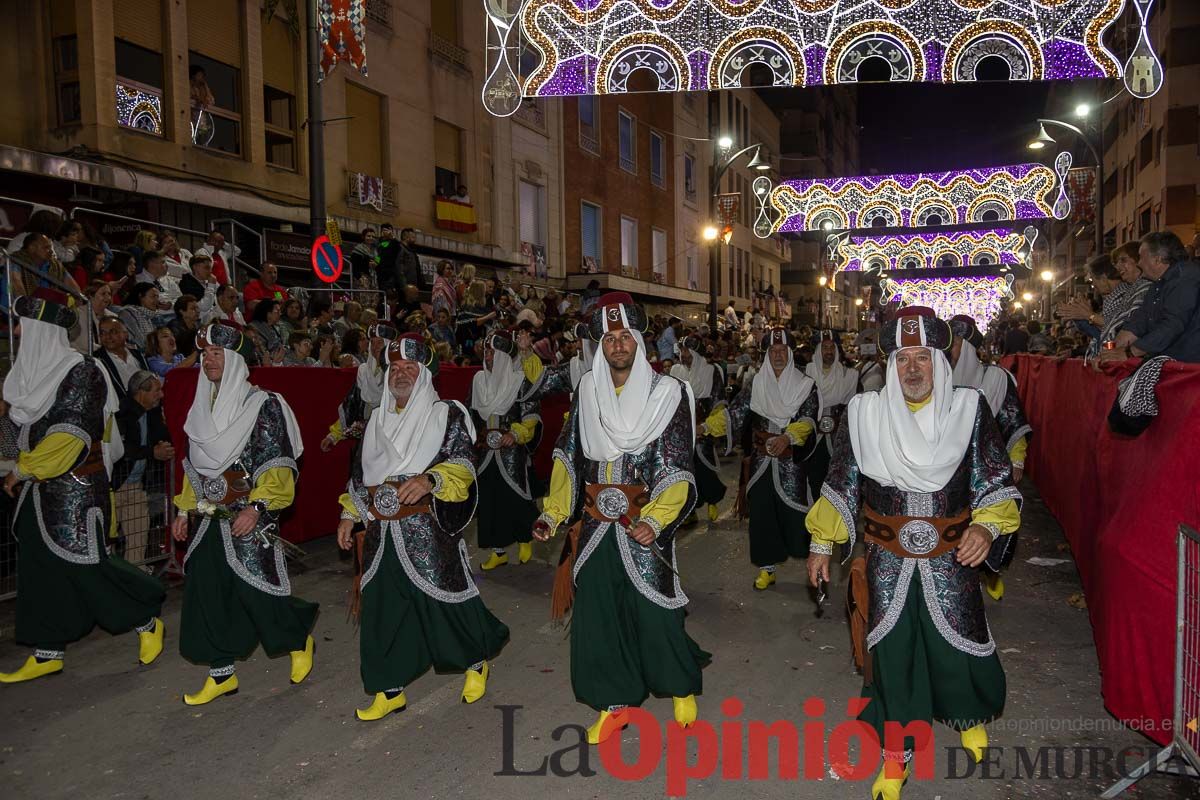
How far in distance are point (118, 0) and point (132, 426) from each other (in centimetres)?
861

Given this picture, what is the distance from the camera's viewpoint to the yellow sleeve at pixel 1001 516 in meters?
3.57

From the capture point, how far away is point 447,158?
19.2 m

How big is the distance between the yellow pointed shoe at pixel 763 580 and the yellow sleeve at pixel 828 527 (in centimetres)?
312

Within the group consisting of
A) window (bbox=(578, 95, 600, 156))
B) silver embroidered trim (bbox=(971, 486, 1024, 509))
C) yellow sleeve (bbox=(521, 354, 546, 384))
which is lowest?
silver embroidered trim (bbox=(971, 486, 1024, 509))

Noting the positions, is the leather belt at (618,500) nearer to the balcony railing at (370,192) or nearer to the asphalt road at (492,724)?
the asphalt road at (492,724)

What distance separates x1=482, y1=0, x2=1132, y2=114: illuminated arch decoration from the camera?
26.1 ft

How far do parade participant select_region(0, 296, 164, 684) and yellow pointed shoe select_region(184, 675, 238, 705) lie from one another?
88 centimetres

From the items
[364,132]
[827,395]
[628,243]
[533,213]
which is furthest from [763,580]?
[628,243]

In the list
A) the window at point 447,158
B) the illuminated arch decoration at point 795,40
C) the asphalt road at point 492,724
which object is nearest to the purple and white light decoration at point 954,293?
the window at point 447,158

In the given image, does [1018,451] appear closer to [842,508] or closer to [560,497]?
[842,508]

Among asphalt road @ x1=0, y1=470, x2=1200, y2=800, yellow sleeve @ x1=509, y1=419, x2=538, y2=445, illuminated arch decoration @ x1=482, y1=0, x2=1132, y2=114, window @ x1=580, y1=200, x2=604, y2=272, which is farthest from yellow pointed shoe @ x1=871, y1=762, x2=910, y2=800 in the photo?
window @ x1=580, y1=200, x2=604, y2=272

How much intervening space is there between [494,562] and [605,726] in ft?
12.2

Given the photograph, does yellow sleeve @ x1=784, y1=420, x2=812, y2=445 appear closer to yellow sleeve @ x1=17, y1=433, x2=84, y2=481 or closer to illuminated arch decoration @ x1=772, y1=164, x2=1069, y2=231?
yellow sleeve @ x1=17, y1=433, x2=84, y2=481

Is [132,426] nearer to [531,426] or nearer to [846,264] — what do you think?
[531,426]
